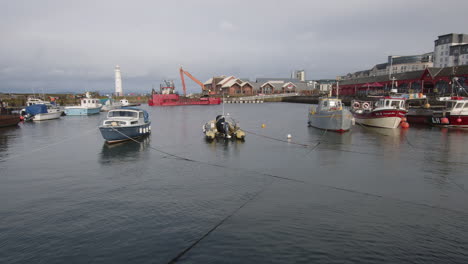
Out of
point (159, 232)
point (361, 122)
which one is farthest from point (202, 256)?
point (361, 122)

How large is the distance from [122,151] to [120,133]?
3.09m

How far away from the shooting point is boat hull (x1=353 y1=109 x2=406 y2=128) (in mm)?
34344

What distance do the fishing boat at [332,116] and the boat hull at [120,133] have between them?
21.1m

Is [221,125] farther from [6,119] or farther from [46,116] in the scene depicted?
[46,116]

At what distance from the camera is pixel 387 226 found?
952cm

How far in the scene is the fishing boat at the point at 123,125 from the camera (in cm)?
2498

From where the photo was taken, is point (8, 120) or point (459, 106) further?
point (8, 120)

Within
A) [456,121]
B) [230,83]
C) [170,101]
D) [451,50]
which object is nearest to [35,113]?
[170,101]

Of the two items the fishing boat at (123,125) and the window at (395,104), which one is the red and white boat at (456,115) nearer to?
the window at (395,104)

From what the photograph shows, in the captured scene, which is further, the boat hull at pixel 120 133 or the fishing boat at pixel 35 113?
the fishing boat at pixel 35 113

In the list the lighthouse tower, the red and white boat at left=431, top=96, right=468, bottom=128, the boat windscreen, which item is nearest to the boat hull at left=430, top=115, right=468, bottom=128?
the red and white boat at left=431, top=96, right=468, bottom=128

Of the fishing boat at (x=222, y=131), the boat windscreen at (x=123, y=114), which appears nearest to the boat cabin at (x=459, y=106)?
the fishing boat at (x=222, y=131)

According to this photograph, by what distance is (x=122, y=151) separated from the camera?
2325 centimetres

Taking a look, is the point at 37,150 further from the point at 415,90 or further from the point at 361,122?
the point at 415,90
